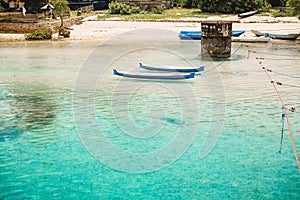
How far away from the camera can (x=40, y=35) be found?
44438 mm

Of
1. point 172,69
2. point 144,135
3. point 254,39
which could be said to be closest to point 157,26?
point 254,39

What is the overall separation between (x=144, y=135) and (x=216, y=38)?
17470 millimetres

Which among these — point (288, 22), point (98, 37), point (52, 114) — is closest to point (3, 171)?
point (52, 114)

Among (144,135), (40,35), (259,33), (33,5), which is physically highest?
(33,5)

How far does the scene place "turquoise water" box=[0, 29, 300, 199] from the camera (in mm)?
11461

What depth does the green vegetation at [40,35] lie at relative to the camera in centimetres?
4413

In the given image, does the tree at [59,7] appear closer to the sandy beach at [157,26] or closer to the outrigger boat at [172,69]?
the sandy beach at [157,26]

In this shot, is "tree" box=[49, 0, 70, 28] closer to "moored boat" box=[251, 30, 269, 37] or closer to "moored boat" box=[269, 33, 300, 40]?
"moored boat" box=[251, 30, 269, 37]

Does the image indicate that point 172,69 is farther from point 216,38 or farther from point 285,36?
point 285,36

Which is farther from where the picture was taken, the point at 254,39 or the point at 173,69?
the point at 254,39

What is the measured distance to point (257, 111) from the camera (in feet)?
59.2

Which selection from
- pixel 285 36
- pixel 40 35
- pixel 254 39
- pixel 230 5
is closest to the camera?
pixel 254 39

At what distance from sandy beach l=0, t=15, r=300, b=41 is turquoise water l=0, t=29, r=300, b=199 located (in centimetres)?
1713

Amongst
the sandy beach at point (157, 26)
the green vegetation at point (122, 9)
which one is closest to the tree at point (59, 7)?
the sandy beach at point (157, 26)
